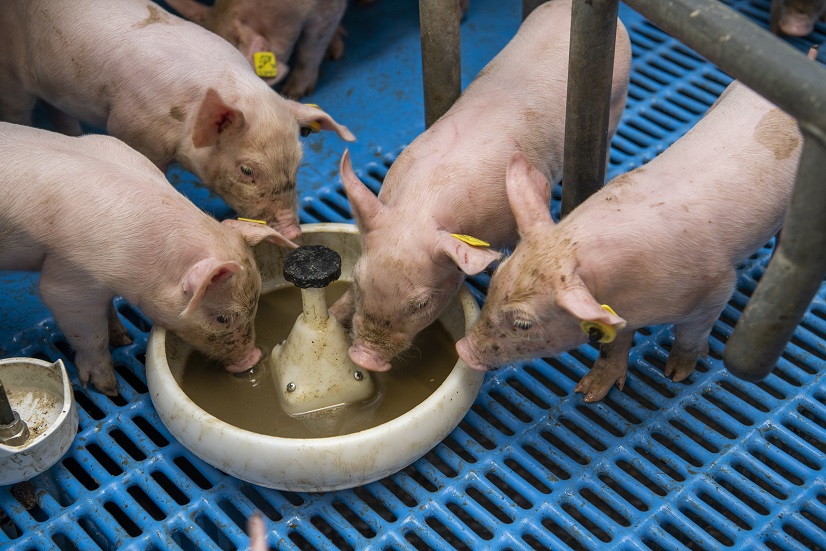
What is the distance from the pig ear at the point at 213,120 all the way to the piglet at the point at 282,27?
122 cm

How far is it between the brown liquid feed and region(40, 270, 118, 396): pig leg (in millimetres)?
330

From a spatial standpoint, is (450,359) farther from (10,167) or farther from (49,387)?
(10,167)

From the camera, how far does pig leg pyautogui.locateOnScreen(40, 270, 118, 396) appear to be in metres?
3.74

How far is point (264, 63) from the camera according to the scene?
16.6 ft

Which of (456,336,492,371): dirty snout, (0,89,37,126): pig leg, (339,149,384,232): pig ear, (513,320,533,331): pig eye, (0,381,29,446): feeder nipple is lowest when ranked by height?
(0,381,29,446): feeder nipple

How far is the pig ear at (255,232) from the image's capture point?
12.3 feet

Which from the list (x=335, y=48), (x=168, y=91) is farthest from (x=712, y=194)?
(x=335, y=48)

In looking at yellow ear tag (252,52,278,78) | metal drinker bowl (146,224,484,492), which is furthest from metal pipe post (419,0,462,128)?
metal drinker bowl (146,224,484,492)

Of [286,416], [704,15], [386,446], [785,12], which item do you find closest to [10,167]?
[286,416]

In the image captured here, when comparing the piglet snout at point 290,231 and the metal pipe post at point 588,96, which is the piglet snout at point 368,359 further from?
the metal pipe post at point 588,96

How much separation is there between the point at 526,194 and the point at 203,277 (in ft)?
3.83

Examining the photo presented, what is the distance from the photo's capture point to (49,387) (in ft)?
12.5

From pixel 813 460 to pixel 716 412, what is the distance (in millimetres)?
377

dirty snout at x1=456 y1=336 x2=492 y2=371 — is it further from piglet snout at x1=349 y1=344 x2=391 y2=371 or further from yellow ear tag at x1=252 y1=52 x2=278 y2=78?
yellow ear tag at x1=252 y1=52 x2=278 y2=78
